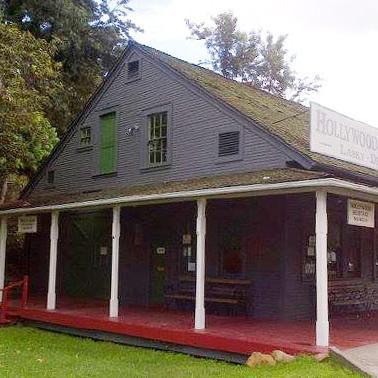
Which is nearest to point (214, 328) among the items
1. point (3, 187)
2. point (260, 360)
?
point (260, 360)

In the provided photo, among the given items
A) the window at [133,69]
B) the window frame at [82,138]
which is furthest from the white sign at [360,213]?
the window frame at [82,138]

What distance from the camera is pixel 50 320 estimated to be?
1373 cm

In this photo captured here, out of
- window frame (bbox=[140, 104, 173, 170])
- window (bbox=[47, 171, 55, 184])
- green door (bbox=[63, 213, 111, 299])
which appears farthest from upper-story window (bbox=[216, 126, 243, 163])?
window (bbox=[47, 171, 55, 184])

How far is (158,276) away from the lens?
1570 cm

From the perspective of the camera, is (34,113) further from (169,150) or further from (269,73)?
(269,73)

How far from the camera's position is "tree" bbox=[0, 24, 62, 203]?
1582 centimetres

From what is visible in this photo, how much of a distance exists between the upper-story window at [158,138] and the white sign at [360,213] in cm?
624

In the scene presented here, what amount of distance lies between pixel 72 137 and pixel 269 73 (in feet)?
75.6

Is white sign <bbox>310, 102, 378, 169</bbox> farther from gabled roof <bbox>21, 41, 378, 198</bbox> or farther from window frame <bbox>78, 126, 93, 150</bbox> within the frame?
window frame <bbox>78, 126, 93, 150</bbox>

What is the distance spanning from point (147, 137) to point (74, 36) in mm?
10054

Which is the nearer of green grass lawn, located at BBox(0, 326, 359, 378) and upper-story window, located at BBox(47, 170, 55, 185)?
green grass lawn, located at BBox(0, 326, 359, 378)

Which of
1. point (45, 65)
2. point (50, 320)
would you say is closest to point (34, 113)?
point (45, 65)

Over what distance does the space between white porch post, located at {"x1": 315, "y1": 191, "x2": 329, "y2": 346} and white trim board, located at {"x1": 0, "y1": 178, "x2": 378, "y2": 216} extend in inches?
11.6

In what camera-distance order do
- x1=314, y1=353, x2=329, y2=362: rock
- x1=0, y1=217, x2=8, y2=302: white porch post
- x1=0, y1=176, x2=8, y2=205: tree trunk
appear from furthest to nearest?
x1=0, y1=176, x2=8, y2=205: tree trunk
x1=0, y1=217, x2=8, y2=302: white porch post
x1=314, y1=353, x2=329, y2=362: rock
